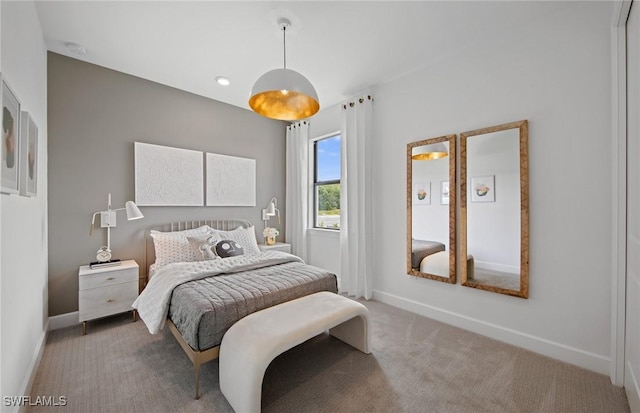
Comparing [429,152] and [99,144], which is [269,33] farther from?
[99,144]

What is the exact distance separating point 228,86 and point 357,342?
331 cm

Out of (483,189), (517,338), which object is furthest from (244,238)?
(517,338)

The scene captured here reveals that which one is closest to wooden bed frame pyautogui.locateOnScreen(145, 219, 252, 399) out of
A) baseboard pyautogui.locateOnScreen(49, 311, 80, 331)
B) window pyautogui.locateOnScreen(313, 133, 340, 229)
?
baseboard pyautogui.locateOnScreen(49, 311, 80, 331)

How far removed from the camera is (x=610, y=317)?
1.88 metres

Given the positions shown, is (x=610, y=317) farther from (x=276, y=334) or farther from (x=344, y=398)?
(x=276, y=334)

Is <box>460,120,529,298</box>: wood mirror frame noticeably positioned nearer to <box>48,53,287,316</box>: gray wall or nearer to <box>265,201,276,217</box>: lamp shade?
<box>265,201,276,217</box>: lamp shade

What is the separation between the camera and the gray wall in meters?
2.66

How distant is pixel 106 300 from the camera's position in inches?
101

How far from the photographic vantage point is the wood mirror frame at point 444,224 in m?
2.68

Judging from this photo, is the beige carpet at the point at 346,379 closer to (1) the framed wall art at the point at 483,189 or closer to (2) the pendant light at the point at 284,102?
(1) the framed wall art at the point at 483,189

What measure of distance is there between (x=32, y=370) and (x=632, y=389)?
3.96m

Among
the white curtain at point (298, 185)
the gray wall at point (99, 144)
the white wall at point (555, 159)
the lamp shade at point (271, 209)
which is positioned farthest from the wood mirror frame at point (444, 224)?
the gray wall at point (99, 144)

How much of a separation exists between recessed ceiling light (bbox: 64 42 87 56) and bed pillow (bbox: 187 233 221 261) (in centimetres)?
214

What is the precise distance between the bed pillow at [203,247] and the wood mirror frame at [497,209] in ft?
8.86
